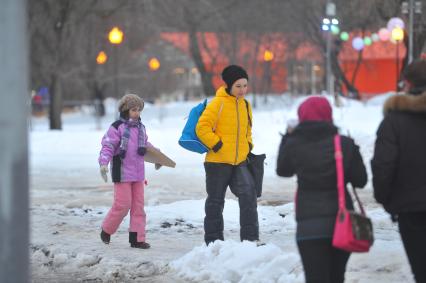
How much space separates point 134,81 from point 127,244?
58788 mm

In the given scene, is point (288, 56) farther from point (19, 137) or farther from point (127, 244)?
point (19, 137)

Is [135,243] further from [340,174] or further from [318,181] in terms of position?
[340,174]

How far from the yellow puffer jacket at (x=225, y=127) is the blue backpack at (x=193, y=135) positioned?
9 cm

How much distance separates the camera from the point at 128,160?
370 inches

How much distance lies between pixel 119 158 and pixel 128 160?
9cm

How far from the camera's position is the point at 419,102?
559 cm

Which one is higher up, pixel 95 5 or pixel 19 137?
pixel 95 5

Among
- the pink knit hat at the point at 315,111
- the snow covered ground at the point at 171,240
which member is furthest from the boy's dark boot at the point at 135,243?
the pink knit hat at the point at 315,111

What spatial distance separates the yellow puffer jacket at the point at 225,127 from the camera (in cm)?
861

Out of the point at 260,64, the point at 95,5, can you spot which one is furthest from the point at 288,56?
the point at 95,5

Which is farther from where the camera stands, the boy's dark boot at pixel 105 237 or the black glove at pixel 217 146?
the boy's dark boot at pixel 105 237

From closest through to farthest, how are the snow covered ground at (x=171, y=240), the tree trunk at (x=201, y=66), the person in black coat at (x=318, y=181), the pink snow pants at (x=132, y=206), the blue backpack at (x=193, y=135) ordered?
the person in black coat at (x=318, y=181), the snow covered ground at (x=171, y=240), the blue backpack at (x=193, y=135), the pink snow pants at (x=132, y=206), the tree trunk at (x=201, y=66)

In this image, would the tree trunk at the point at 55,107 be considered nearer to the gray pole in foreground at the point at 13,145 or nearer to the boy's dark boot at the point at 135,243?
the boy's dark boot at the point at 135,243

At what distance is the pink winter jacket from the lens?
934cm
